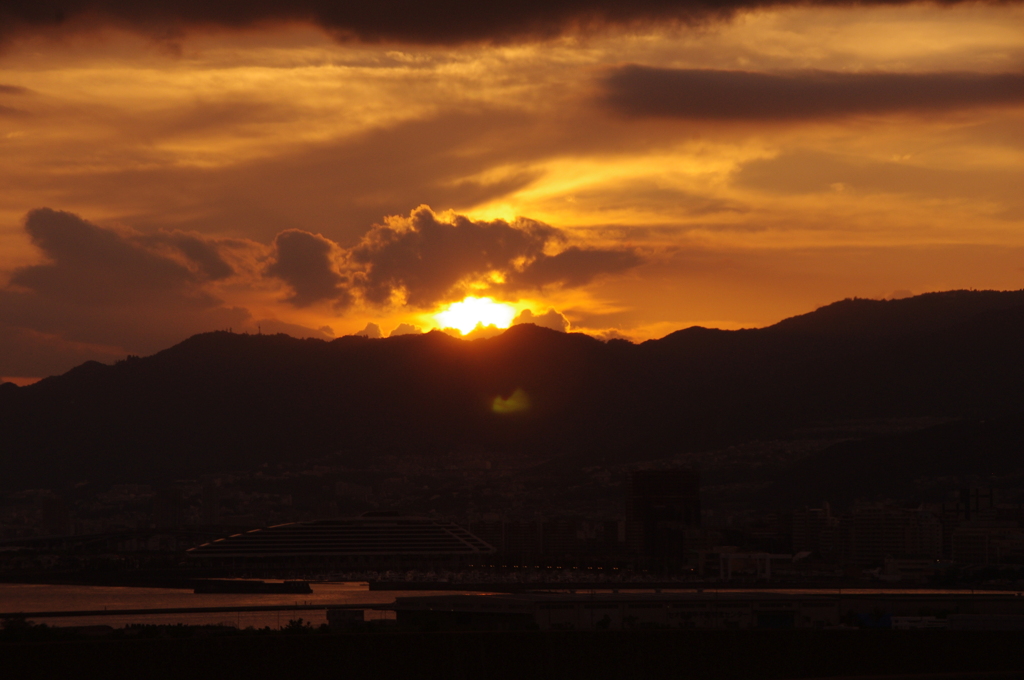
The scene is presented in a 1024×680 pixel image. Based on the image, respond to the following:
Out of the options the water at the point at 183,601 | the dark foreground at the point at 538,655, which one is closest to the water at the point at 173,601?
the water at the point at 183,601

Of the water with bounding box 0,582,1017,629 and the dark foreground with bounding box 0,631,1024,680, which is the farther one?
the water with bounding box 0,582,1017,629

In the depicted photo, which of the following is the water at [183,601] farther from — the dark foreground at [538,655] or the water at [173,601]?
the dark foreground at [538,655]

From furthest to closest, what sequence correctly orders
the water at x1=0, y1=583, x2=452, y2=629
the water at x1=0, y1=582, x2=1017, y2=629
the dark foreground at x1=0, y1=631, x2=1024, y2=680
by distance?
the water at x1=0, y1=582, x2=1017, y2=629 → the water at x1=0, y1=583, x2=452, y2=629 → the dark foreground at x1=0, y1=631, x2=1024, y2=680

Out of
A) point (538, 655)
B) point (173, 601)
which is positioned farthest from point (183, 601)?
point (538, 655)

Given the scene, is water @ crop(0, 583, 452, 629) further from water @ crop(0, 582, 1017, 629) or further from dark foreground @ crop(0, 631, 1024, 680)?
dark foreground @ crop(0, 631, 1024, 680)

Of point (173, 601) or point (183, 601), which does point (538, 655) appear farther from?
point (183, 601)

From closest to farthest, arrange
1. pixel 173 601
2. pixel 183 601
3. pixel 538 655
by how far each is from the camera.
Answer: pixel 538 655, pixel 173 601, pixel 183 601

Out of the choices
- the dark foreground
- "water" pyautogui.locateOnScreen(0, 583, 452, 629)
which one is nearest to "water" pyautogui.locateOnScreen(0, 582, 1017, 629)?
"water" pyautogui.locateOnScreen(0, 583, 452, 629)
